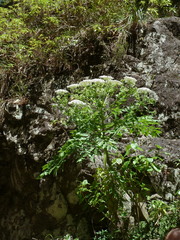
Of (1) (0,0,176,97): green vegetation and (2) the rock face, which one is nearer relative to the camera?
(2) the rock face

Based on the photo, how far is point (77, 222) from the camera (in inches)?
128

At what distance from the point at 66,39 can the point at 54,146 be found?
7.93 ft

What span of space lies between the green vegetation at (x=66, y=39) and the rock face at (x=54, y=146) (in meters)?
0.38

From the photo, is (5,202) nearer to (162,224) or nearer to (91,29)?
(162,224)

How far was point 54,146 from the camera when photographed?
143 inches

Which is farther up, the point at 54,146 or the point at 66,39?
the point at 66,39

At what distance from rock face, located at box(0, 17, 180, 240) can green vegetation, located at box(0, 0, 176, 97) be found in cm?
38

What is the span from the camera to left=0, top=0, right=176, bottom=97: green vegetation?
4453 mm

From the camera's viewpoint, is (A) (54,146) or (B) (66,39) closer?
(A) (54,146)

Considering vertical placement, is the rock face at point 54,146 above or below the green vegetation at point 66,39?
below

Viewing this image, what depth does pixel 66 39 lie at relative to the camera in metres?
4.88

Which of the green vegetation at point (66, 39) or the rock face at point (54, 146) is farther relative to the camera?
the green vegetation at point (66, 39)

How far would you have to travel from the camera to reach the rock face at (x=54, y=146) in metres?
3.29

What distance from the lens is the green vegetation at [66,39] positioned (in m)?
4.45
